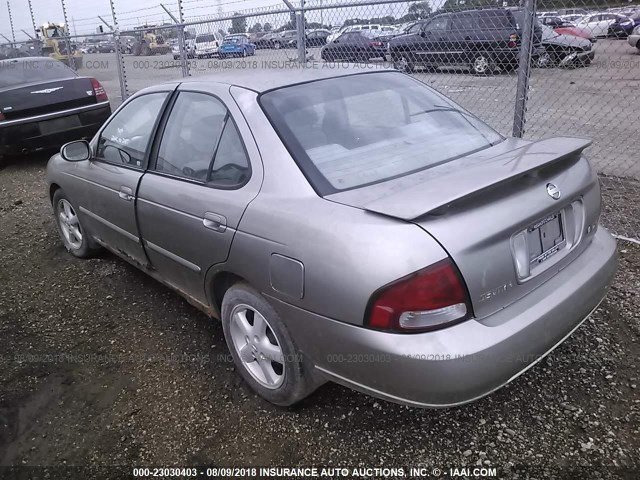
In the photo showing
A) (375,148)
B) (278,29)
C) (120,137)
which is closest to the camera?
(375,148)

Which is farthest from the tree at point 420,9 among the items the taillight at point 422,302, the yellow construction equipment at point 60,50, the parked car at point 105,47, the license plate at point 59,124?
the yellow construction equipment at point 60,50

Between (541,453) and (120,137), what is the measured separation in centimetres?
319

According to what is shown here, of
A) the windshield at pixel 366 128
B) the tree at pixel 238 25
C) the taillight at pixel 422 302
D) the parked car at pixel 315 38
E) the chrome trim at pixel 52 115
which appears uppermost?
the tree at pixel 238 25

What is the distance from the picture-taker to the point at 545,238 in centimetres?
219

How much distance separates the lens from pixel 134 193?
3.17 m

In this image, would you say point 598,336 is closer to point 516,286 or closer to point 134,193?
point 516,286

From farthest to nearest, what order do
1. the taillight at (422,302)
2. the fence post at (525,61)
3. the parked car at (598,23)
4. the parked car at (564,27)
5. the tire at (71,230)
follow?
the parked car at (564,27), the parked car at (598,23), the tire at (71,230), the fence post at (525,61), the taillight at (422,302)

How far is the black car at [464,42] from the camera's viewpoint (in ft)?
20.7

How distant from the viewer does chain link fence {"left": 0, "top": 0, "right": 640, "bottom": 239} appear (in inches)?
189

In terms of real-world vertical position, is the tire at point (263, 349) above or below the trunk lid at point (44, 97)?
below

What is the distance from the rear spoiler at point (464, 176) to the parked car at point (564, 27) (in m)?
3.11

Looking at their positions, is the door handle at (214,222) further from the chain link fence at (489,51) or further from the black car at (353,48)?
the black car at (353,48)

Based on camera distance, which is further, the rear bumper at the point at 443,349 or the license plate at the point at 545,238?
the license plate at the point at 545,238

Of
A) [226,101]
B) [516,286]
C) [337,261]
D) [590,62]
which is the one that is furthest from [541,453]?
[590,62]
